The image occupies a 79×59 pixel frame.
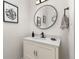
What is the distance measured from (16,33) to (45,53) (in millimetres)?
1092

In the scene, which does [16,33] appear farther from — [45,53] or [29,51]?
[45,53]

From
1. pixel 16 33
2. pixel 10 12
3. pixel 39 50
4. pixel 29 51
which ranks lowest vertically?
pixel 29 51

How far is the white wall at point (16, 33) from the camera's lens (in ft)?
5.89

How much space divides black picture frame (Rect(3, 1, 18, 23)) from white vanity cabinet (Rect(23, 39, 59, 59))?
69cm

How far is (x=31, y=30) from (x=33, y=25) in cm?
20

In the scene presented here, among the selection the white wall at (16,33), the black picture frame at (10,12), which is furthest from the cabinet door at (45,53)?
the black picture frame at (10,12)

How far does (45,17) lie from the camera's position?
81.1 inches

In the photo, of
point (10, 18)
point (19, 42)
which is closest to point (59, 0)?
point (10, 18)

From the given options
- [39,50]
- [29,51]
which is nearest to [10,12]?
[29,51]

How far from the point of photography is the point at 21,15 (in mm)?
2256

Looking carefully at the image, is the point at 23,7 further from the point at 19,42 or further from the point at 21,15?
the point at 19,42

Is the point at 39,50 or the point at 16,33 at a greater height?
the point at 16,33

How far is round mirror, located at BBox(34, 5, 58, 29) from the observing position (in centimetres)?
187

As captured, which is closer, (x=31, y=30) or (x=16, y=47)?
(x=16, y=47)
